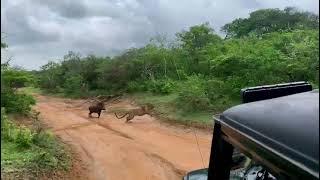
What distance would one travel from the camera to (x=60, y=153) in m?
11.5

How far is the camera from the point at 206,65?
910 inches

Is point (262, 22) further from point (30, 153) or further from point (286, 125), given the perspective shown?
point (286, 125)

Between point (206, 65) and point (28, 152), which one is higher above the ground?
point (206, 65)

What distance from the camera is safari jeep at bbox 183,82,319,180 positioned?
1.59 m

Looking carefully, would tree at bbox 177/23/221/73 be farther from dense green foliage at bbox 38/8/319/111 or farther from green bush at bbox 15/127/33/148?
green bush at bbox 15/127/33/148

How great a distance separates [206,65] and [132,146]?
10.8 metres

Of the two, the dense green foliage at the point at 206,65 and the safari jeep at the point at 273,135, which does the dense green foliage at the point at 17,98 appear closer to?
the dense green foliage at the point at 206,65

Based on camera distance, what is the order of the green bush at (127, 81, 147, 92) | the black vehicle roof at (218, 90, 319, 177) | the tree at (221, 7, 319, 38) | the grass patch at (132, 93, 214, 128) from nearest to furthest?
1. the black vehicle roof at (218, 90, 319, 177)
2. the grass patch at (132, 93, 214, 128)
3. the green bush at (127, 81, 147, 92)
4. the tree at (221, 7, 319, 38)

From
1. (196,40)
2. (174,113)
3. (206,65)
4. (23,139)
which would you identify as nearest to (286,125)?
(23,139)

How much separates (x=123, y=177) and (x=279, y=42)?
472 inches

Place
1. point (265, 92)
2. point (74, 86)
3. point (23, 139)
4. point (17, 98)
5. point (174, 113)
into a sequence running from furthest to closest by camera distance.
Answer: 1. point (74, 86)
2. point (174, 113)
3. point (17, 98)
4. point (23, 139)
5. point (265, 92)

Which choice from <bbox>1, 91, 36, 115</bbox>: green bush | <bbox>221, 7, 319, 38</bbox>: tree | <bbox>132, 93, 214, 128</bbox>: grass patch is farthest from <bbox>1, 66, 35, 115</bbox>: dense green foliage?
<bbox>221, 7, 319, 38</bbox>: tree

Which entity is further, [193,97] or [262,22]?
[262,22]

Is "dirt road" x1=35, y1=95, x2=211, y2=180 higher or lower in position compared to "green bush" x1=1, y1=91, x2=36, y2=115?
lower
